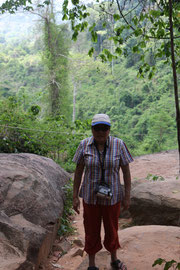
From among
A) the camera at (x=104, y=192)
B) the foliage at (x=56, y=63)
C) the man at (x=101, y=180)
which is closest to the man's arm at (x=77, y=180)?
the man at (x=101, y=180)

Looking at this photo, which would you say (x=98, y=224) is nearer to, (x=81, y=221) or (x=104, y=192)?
(x=104, y=192)

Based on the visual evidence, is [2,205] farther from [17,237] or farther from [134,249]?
[134,249]

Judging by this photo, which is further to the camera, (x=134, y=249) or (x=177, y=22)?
(x=134, y=249)

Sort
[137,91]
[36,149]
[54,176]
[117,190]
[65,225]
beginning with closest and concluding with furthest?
[117,190]
[65,225]
[54,176]
[36,149]
[137,91]

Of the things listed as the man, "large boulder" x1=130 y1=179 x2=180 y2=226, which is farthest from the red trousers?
"large boulder" x1=130 y1=179 x2=180 y2=226

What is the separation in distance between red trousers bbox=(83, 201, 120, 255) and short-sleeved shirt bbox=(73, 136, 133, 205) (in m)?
0.07

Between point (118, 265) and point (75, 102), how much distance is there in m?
27.1

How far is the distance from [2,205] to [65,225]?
139cm

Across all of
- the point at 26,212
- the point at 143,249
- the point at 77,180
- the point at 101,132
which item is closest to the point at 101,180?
the point at 77,180

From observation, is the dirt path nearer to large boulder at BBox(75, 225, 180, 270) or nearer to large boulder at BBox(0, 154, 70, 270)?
large boulder at BBox(75, 225, 180, 270)

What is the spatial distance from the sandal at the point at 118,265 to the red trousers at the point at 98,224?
14cm

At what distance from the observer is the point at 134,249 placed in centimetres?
273

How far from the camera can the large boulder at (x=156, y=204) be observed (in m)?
3.93

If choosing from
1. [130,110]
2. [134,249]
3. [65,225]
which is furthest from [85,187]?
[130,110]
